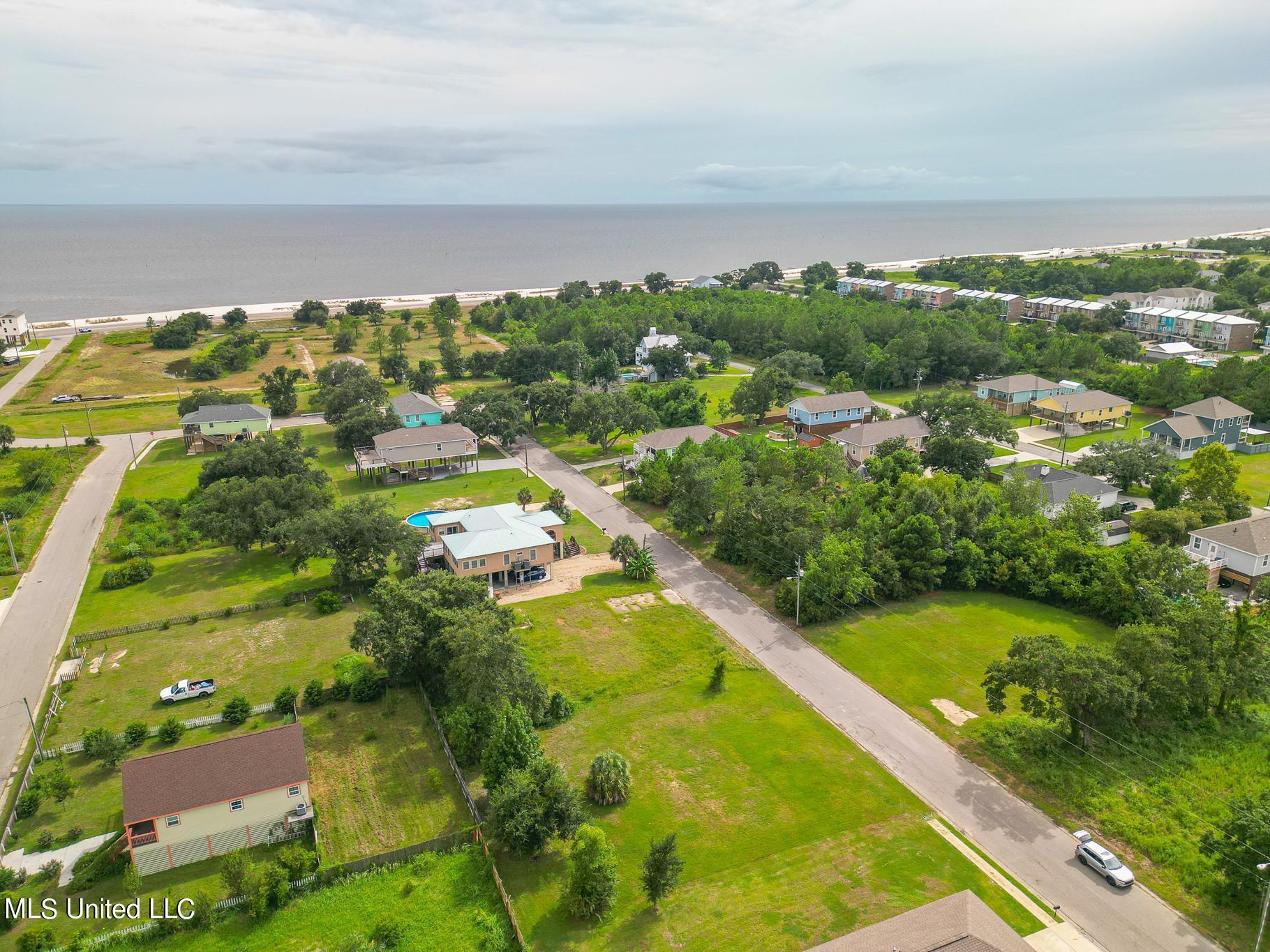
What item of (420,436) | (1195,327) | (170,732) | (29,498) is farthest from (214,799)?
(1195,327)

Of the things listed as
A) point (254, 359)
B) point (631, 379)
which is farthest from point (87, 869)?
point (254, 359)

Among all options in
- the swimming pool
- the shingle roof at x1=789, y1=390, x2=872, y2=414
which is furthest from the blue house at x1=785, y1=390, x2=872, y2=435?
the swimming pool

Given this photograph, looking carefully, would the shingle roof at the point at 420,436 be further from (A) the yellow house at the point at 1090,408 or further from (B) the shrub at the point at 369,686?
(A) the yellow house at the point at 1090,408

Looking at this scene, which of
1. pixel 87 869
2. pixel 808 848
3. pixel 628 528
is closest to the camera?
pixel 87 869

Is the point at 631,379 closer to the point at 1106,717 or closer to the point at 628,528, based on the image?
the point at 628,528

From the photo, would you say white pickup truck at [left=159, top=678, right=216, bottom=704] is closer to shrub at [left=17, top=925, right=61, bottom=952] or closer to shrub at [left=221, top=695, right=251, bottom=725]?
shrub at [left=221, top=695, right=251, bottom=725]

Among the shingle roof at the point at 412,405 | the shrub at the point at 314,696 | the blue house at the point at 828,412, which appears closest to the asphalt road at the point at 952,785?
the shrub at the point at 314,696
